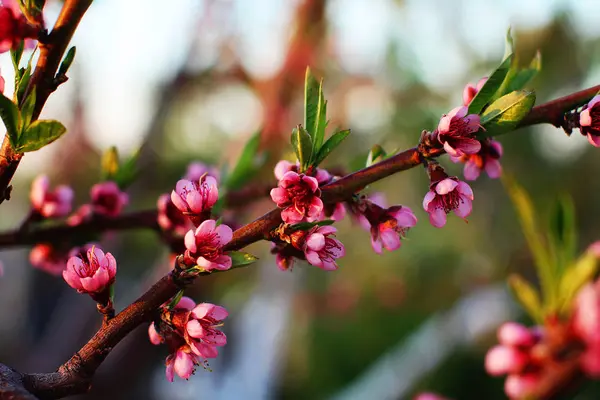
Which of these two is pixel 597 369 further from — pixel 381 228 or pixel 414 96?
pixel 414 96

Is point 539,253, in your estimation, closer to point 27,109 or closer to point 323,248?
point 323,248

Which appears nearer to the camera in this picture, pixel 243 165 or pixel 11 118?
pixel 11 118

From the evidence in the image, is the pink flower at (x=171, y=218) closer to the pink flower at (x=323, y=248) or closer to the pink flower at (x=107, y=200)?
the pink flower at (x=107, y=200)

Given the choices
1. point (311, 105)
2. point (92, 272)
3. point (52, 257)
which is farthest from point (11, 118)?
point (52, 257)

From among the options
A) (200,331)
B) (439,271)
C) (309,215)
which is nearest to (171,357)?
(200,331)

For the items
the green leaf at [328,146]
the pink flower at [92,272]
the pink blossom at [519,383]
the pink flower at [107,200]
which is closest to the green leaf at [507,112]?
the green leaf at [328,146]

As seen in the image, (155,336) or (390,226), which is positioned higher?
(390,226)

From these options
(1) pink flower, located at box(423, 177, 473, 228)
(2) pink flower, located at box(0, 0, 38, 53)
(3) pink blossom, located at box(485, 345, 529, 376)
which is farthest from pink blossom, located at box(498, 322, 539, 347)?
(2) pink flower, located at box(0, 0, 38, 53)

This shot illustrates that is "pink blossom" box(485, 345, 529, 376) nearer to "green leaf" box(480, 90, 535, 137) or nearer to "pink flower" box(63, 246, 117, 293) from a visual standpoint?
"green leaf" box(480, 90, 535, 137)
